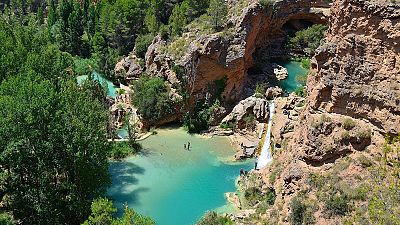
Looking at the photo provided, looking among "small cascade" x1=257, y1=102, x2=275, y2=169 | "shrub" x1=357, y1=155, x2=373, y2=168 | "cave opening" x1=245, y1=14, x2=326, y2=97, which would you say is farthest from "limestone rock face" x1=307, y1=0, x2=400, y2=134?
"cave opening" x1=245, y1=14, x2=326, y2=97

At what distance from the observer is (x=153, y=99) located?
52375mm

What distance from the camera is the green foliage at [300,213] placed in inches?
1128

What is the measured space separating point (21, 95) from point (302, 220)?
21.5 metres

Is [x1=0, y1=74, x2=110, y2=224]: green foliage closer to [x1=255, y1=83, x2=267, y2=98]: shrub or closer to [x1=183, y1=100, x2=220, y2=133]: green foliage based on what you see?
[x1=183, y1=100, x2=220, y2=133]: green foliage

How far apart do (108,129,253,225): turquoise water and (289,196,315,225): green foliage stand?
1023cm

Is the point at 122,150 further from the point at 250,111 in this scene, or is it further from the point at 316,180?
the point at 316,180

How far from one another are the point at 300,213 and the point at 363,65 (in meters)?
10.7

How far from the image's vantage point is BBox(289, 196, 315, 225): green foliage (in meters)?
28.7

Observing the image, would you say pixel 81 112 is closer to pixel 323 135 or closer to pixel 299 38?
pixel 323 135

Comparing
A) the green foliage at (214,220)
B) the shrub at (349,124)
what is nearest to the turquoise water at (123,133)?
the green foliage at (214,220)

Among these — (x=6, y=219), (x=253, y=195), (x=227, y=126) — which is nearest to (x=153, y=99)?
(x=227, y=126)

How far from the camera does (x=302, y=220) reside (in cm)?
Result: 2897

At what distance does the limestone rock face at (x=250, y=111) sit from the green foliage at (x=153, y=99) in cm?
748

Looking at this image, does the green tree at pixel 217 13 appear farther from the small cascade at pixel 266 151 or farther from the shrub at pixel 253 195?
the shrub at pixel 253 195
